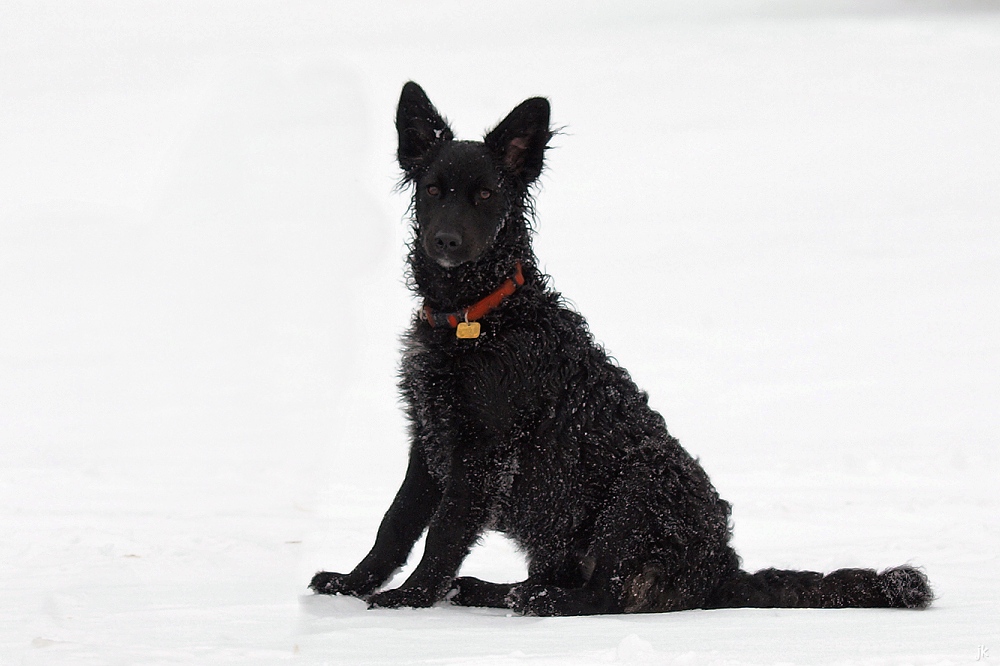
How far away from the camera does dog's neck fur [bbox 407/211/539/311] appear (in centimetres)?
495

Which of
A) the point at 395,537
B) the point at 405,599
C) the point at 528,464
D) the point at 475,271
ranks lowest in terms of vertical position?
the point at 405,599

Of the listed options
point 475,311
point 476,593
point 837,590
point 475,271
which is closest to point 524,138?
point 475,271

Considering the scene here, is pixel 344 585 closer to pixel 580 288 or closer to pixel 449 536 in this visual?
pixel 449 536

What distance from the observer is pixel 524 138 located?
203 inches

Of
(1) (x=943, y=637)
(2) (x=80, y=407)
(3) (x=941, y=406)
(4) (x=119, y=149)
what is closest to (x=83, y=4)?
(4) (x=119, y=149)

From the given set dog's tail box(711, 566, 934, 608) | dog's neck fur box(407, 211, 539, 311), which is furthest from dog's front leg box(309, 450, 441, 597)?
dog's tail box(711, 566, 934, 608)

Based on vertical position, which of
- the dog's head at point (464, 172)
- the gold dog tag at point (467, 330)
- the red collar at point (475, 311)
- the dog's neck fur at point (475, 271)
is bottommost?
the gold dog tag at point (467, 330)

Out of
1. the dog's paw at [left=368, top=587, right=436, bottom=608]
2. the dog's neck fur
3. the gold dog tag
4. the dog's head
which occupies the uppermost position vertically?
the dog's head

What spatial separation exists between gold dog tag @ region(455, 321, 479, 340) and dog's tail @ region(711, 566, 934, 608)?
147cm

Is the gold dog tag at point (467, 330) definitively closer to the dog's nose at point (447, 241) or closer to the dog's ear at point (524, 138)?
the dog's nose at point (447, 241)

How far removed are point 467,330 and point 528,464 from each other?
0.60 m

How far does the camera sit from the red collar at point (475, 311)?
4789 mm

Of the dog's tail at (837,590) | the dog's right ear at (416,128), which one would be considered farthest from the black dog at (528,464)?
the dog's right ear at (416,128)

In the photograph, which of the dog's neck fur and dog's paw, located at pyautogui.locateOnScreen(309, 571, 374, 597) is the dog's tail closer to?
dog's paw, located at pyautogui.locateOnScreen(309, 571, 374, 597)
